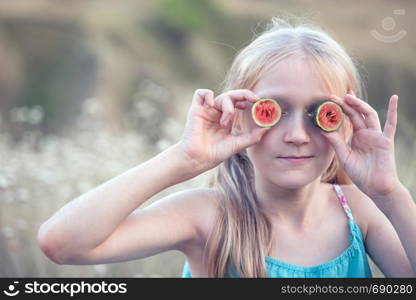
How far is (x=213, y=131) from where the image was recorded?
2.52m

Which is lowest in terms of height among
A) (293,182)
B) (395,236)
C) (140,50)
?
(395,236)

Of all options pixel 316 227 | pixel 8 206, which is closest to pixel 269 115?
pixel 316 227

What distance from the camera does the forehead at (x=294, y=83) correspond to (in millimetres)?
2418

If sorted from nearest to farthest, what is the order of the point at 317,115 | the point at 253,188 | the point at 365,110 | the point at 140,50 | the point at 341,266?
the point at 317,115, the point at 365,110, the point at 341,266, the point at 253,188, the point at 140,50

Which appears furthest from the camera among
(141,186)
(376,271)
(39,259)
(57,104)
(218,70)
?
(218,70)

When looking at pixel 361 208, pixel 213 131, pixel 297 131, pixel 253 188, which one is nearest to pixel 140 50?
pixel 253 188

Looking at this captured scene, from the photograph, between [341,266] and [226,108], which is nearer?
[226,108]

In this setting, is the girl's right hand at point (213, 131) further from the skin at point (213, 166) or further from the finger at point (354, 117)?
the finger at point (354, 117)

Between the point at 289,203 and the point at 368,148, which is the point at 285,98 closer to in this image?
the point at 368,148

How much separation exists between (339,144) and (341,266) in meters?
0.58

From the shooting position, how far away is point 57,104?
966 cm

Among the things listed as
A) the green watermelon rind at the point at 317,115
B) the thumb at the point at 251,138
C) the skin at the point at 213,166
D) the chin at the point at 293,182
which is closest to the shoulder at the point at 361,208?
the skin at the point at 213,166

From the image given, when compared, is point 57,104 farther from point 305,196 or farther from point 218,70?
point 305,196

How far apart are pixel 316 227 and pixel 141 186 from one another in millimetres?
874
